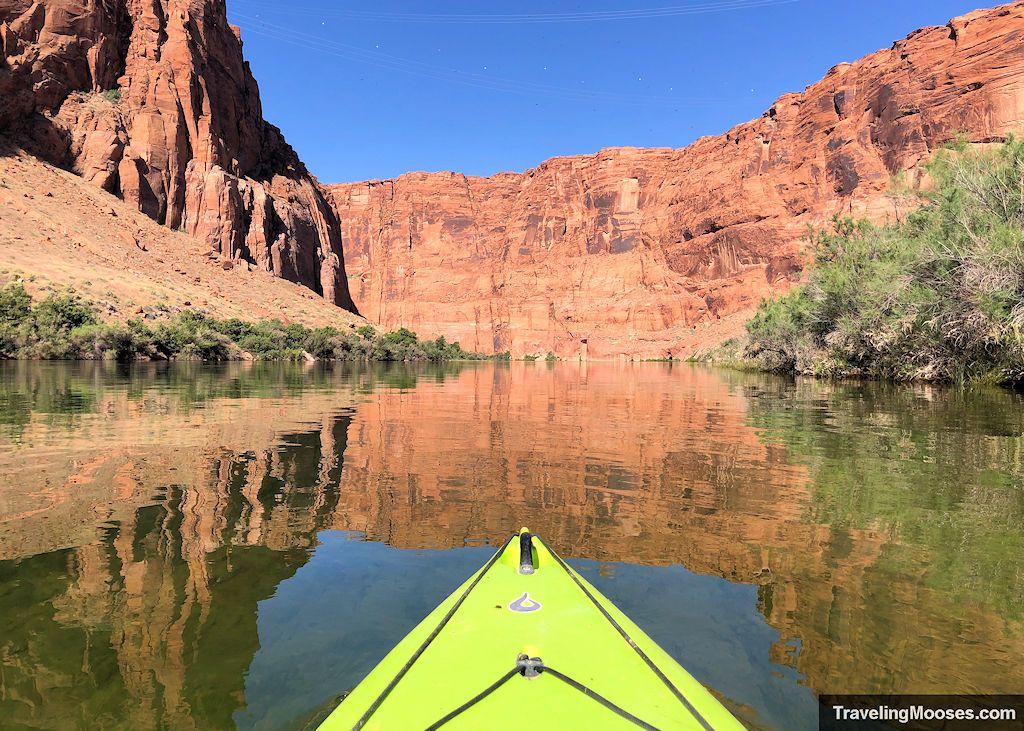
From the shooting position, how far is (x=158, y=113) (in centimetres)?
7044

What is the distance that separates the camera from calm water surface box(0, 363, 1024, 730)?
295 cm

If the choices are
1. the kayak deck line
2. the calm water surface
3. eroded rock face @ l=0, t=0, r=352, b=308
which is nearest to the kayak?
the kayak deck line

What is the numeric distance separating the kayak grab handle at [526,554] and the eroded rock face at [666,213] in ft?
258

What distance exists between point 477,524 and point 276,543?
6.07 ft

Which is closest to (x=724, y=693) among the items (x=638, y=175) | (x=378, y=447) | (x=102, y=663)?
(x=102, y=663)

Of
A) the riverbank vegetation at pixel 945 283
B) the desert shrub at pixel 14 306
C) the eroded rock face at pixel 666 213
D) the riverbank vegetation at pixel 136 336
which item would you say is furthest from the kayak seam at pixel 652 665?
the eroded rock face at pixel 666 213

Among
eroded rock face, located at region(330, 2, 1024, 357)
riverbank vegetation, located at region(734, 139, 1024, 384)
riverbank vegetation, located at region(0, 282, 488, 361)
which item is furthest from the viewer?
eroded rock face, located at region(330, 2, 1024, 357)

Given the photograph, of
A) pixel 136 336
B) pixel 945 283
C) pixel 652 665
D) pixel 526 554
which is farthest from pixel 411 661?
pixel 136 336

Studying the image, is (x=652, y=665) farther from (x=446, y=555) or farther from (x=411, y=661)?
(x=446, y=555)

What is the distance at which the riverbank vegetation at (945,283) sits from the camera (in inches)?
594

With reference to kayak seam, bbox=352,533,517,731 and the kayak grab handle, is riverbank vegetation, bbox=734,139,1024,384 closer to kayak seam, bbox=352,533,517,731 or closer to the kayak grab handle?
the kayak grab handle

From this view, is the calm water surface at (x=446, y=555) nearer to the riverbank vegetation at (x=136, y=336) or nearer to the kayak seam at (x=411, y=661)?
the kayak seam at (x=411, y=661)

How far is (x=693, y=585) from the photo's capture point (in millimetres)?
4215

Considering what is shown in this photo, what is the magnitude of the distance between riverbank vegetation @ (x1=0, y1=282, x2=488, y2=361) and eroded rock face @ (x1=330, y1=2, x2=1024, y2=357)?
224 feet
